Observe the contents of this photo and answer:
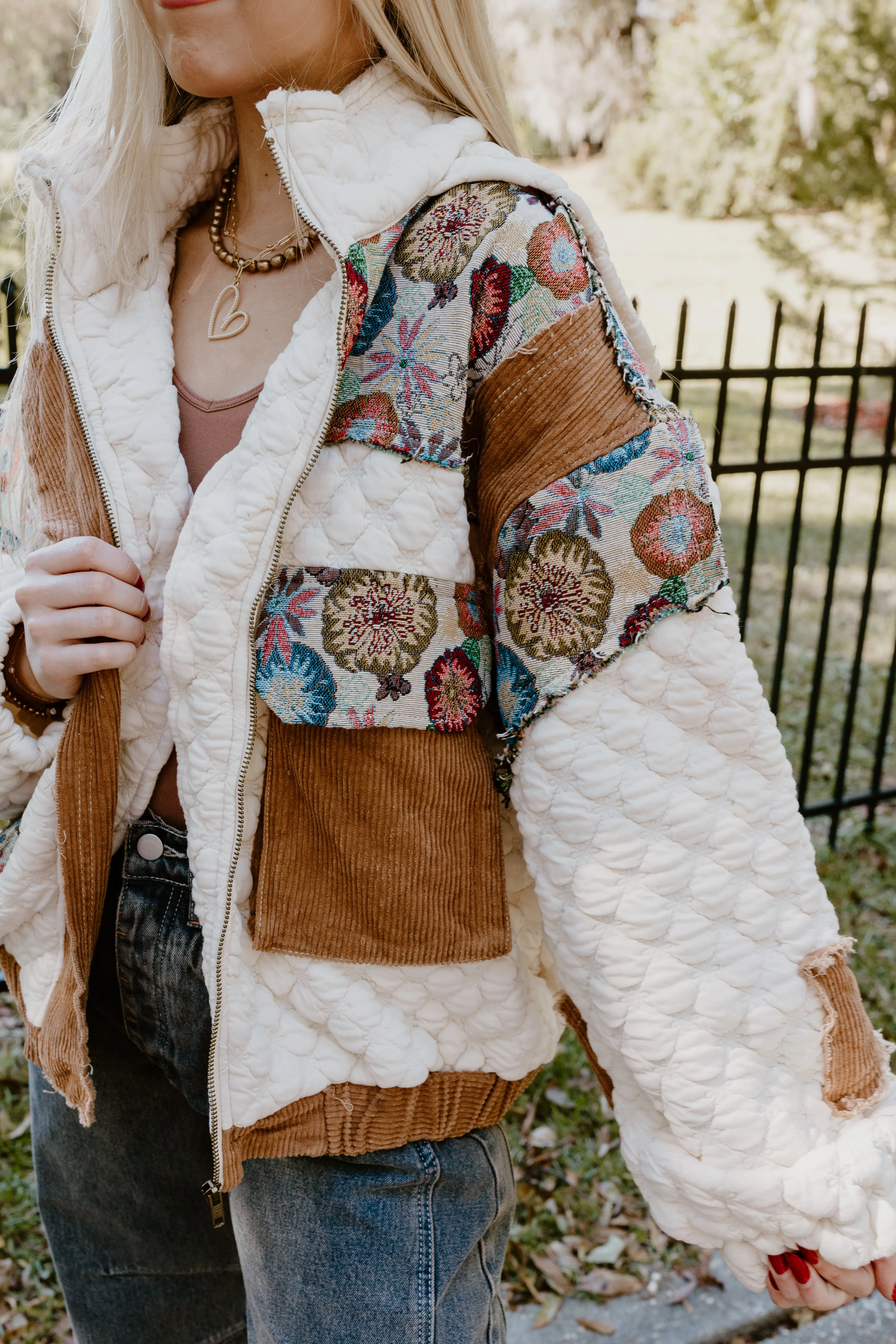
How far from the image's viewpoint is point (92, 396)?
47.7 inches

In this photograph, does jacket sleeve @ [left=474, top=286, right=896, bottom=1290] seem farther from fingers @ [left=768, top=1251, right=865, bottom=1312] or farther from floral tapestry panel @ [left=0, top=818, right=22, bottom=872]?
floral tapestry panel @ [left=0, top=818, right=22, bottom=872]

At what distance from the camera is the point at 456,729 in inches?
43.4

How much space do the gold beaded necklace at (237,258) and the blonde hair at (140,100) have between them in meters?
0.08

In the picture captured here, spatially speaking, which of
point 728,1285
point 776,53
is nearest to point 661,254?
point 776,53

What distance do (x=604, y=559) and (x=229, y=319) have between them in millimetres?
576

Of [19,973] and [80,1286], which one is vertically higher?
[19,973]

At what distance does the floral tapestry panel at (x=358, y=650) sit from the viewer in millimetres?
1067

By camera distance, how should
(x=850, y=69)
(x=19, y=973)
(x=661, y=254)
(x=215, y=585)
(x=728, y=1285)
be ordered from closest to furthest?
(x=215, y=585)
(x=19, y=973)
(x=728, y=1285)
(x=850, y=69)
(x=661, y=254)

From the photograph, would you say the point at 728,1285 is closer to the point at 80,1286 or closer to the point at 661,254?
the point at 80,1286

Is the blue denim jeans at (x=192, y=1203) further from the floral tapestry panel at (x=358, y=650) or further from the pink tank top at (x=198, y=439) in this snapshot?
the floral tapestry panel at (x=358, y=650)

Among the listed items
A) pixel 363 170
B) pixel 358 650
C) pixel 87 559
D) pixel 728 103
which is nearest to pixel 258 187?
pixel 363 170

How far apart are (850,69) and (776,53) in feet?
3.47

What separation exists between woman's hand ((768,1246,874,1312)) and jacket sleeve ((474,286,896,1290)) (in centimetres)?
Answer: 3

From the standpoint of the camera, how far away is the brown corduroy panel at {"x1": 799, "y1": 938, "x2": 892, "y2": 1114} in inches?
40.7
